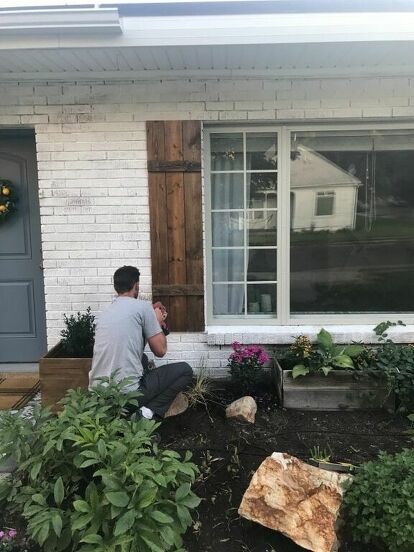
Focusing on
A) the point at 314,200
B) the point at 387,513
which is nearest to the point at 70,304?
the point at 314,200

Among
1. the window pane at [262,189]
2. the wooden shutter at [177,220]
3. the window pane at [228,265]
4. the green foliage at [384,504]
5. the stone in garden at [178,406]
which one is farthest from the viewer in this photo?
the window pane at [228,265]

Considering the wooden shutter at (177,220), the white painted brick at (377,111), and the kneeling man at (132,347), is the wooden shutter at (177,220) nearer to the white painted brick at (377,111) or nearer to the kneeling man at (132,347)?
the kneeling man at (132,347)

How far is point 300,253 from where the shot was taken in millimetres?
4348

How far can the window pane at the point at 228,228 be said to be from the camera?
4.33 meters

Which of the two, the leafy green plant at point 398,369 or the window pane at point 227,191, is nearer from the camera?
the leafy green plant at point 398,369

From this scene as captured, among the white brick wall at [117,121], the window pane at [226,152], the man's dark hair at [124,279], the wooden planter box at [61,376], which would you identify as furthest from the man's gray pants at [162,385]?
the window pane at [226,152]

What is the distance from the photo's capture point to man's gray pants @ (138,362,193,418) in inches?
135

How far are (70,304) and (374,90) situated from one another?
3118 mm

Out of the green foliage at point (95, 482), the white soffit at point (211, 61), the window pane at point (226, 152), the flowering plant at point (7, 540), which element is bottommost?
the flowering plant at point (7, 540)

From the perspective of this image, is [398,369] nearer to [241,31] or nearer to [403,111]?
[403,111]

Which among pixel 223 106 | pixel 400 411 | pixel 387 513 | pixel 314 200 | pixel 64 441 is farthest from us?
pixel 314 200

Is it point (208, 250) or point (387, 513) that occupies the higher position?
point (208, 250)

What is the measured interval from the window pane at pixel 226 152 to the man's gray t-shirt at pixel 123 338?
1.60 m

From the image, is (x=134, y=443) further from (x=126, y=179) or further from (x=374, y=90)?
(x=374, y=90)
